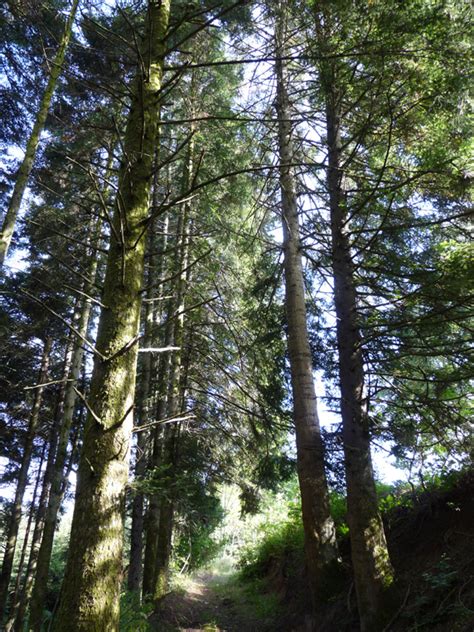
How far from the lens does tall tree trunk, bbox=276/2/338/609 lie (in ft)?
18.0

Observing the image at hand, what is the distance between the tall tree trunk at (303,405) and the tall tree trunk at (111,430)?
2.35 meters

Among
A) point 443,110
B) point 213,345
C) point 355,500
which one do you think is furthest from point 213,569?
point 443,110

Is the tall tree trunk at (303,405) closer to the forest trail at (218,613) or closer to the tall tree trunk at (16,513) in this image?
the forest trail at (218,613)

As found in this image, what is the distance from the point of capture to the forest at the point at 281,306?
2.61m

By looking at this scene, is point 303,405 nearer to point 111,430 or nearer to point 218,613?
point 111,430

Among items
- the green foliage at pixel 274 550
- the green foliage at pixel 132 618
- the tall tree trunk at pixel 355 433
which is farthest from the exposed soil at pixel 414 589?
the green foliage at pixel 132 618

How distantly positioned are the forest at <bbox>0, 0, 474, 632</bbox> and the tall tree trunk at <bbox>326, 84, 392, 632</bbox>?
0.02 m

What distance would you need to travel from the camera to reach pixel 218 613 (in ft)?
30.8

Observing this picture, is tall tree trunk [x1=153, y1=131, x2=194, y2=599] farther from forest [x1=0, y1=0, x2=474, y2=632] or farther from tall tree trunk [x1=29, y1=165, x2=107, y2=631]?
tall tree trunk [x1=29, y1=165, x2=107, y2=631]

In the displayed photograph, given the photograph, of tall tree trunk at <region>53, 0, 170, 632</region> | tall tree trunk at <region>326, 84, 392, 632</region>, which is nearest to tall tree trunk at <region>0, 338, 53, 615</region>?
tall tree trunk at <region>326, 84, 392, 632</region>

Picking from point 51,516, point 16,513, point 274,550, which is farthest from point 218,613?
point 16,513

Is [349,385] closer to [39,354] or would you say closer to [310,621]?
[310,621]

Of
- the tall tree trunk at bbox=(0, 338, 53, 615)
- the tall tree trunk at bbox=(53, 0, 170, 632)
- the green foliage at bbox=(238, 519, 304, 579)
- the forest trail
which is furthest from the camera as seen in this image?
the tall tree trunk at bbox=(0, 338, 53, 615)

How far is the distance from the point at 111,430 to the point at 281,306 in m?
6.48
